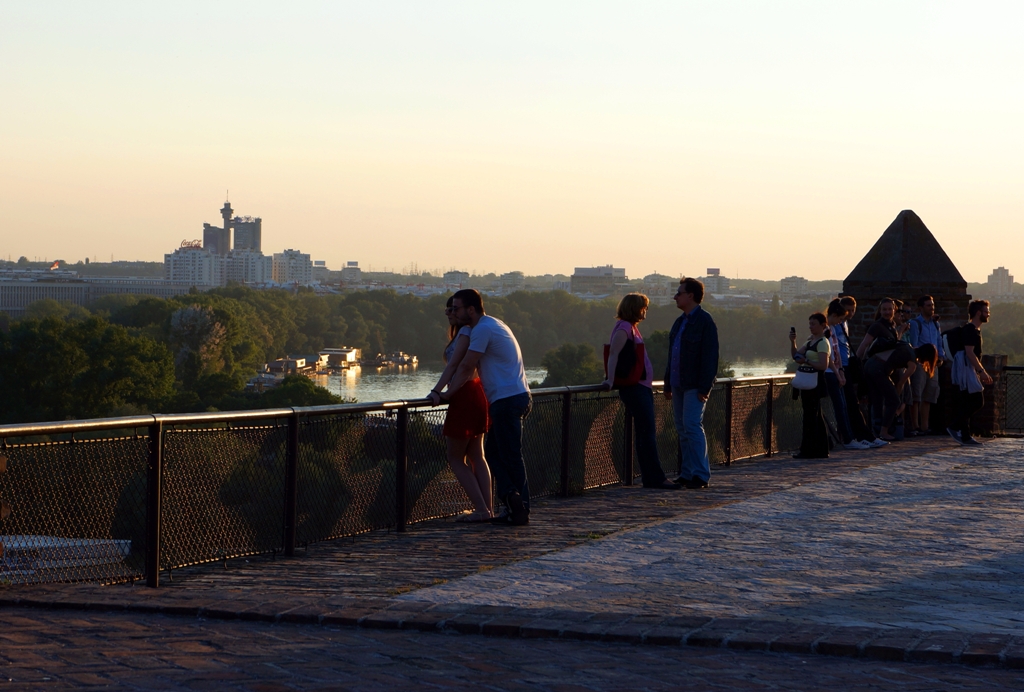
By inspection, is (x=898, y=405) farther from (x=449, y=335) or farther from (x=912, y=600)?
(x=912, y=600)

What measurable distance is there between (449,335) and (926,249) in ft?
30.0

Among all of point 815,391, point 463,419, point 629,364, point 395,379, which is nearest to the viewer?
point 463,419

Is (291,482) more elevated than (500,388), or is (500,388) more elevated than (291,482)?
(500,388)

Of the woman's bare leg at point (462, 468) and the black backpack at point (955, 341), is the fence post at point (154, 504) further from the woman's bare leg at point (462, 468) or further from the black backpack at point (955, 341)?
the black backpack at point (955, 341)

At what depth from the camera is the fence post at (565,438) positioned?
10219 mm

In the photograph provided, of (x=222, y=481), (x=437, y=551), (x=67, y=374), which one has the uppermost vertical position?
(x=222, y=481)

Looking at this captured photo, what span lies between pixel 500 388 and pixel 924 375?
829cm

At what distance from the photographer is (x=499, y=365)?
8.34 metres

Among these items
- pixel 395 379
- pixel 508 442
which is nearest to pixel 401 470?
pixel 508 442

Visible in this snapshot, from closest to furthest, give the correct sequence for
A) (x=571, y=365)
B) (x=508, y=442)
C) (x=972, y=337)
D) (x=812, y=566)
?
(x=812, y=566), (x=508, y=442), (x=972, y=337), (x=571, y=365)

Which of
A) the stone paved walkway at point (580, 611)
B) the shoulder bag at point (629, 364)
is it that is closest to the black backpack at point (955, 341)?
the stone paved walkway at point (580, 611)

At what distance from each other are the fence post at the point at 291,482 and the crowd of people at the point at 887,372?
20.4 feet

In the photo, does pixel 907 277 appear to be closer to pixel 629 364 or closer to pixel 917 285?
pixel 917 285

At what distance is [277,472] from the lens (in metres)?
7.51
